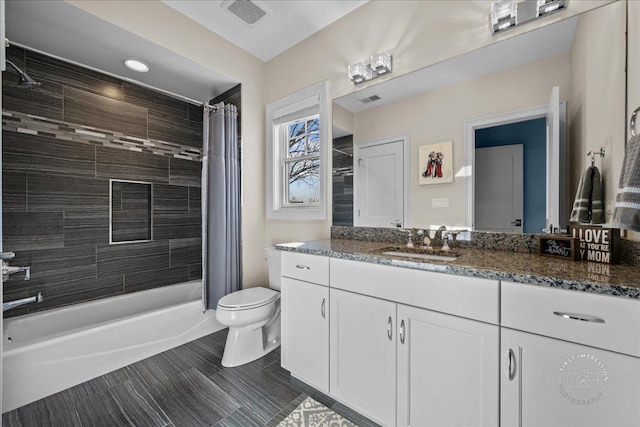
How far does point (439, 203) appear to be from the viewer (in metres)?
1.65

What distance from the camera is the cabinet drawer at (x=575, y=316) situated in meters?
0.76

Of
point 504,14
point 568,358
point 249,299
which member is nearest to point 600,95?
point 504,14

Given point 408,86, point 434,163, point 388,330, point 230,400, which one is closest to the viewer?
point 388,330

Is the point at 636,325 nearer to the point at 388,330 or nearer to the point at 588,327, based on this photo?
the point at 588,327

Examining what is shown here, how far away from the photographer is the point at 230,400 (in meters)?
1.55

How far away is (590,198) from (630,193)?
1.29 ft

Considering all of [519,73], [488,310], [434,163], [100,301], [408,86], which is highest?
[408,86]

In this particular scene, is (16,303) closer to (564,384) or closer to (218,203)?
(218,203)

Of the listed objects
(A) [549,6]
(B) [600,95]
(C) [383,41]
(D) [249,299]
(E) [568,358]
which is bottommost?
(D) [249,299]

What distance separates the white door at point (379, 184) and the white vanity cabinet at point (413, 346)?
2.06 feet

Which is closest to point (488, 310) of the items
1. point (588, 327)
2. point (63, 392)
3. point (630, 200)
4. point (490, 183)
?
point (588, 327)

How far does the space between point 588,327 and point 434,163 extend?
1086mm

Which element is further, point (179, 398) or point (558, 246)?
point (179, 398)

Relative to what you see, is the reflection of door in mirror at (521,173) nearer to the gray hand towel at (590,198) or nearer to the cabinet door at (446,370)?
the gray hand towel at (590,198)
